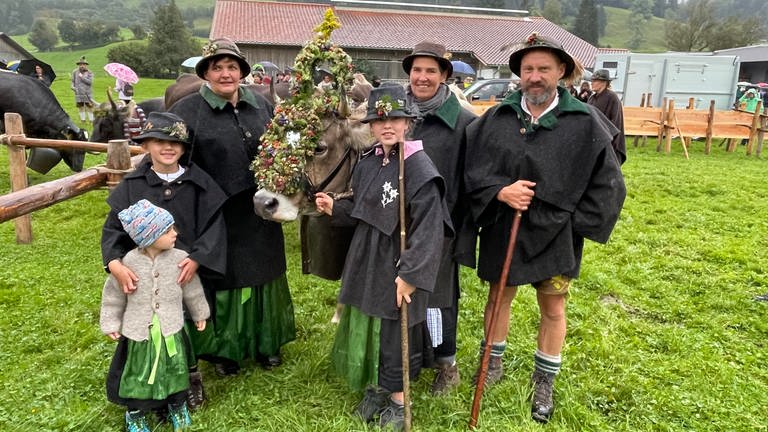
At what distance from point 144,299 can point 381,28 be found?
1371 inches

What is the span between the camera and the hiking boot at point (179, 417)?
111 inches

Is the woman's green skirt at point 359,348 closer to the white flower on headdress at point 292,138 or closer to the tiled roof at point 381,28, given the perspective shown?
the white flower on headdress at point 292,138

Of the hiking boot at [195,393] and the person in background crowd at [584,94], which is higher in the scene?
the person in background crowd at [584,94]

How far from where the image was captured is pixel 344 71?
10.3 feet

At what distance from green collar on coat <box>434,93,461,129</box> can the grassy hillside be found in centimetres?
8920

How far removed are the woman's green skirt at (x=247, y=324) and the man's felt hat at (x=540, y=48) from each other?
1.97 meters

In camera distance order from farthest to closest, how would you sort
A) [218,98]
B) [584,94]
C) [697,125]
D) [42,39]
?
[42,39], [697,125], [584,94], [218,98]

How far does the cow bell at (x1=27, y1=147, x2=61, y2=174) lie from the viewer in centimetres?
840

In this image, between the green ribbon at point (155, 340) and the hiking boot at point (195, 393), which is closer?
A: the green ribbon at point (155, 340)

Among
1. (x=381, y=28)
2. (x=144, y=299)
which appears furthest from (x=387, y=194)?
(x=381, y=28)

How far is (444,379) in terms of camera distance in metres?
3.31

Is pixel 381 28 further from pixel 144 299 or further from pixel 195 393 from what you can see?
pixel 144 299

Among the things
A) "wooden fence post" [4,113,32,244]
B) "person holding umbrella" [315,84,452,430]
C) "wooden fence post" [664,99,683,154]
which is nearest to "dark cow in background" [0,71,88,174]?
"wooden fence post" [4,113,32,244]

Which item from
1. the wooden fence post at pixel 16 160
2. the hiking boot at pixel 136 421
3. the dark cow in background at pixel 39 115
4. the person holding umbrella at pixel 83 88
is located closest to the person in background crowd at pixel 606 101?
the hiking boot at pixel 136 421
